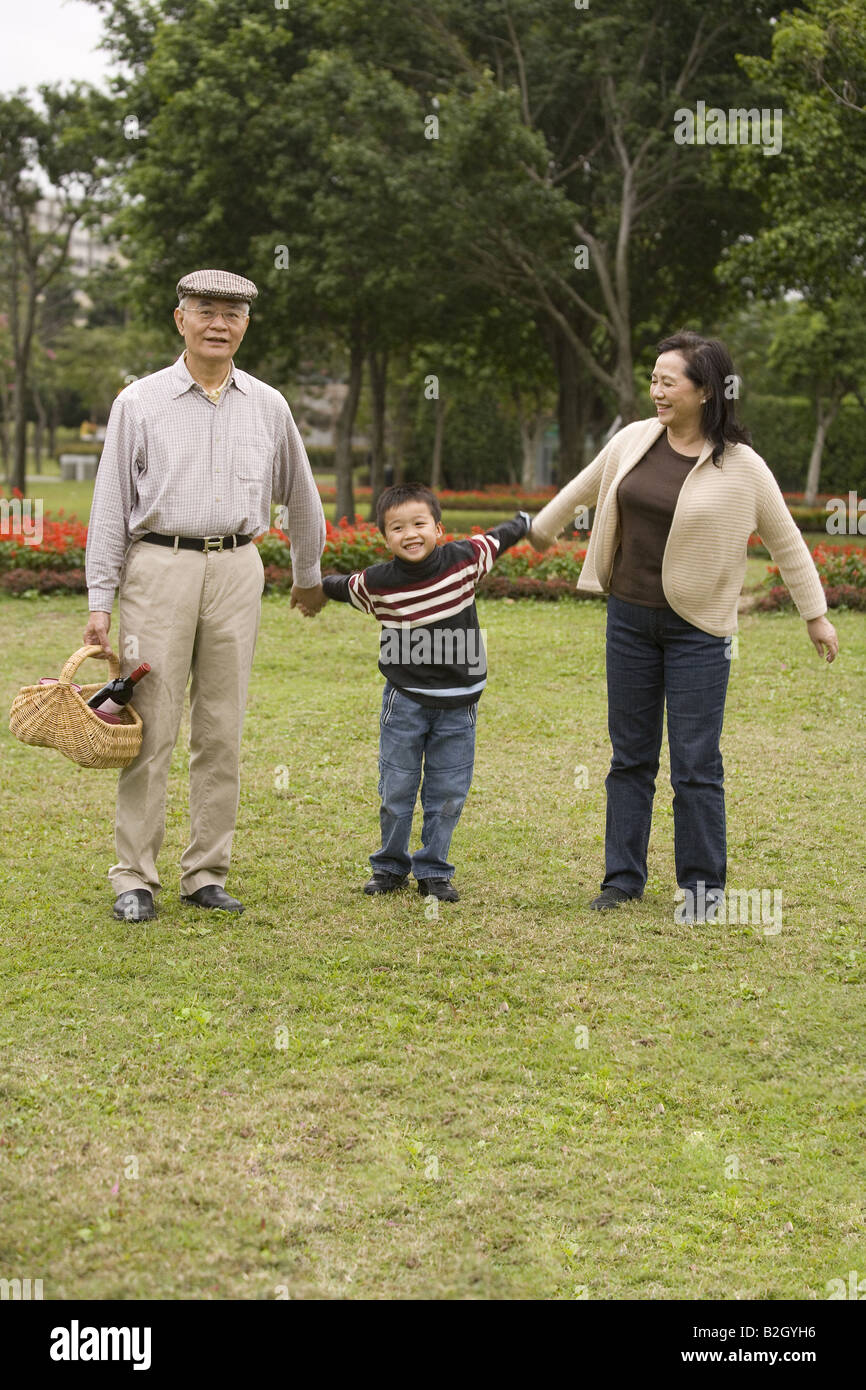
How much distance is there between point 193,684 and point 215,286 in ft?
4.39

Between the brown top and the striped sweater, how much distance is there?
446 mm

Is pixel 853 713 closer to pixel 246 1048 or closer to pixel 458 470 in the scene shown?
pixel 246 1048

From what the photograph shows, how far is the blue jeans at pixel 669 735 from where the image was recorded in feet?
16.2

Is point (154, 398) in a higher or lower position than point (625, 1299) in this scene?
Result: higher

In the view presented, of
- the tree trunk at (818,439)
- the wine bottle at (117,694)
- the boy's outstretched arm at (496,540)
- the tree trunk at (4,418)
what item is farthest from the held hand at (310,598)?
the tree trunk at (4,418)

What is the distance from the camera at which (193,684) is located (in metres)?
5.01

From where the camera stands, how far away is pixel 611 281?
21.9 metres

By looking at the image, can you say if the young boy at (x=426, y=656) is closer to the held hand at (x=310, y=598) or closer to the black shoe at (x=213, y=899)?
the held hand at (x=310, y=598)

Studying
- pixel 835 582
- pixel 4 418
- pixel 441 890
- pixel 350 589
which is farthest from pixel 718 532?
pixel 4 418

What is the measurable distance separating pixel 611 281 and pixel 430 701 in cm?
1818

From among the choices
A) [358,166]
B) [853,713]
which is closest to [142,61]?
[358,166]

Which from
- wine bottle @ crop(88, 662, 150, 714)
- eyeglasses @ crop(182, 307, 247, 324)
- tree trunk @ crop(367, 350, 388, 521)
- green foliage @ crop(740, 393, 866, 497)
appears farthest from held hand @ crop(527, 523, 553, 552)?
green foliage @ crop(740, 393, 866, 497)

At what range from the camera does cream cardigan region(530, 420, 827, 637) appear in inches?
189

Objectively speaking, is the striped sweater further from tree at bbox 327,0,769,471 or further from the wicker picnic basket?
tree at bbox 327,0,769,471
